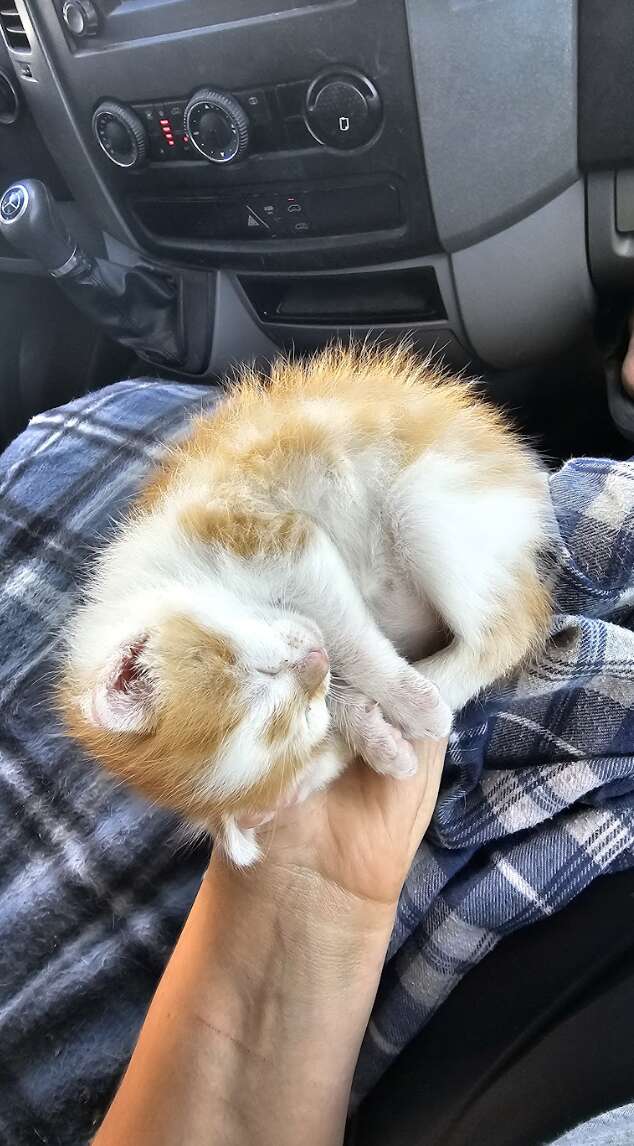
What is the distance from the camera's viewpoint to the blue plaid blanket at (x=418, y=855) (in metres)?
0.72

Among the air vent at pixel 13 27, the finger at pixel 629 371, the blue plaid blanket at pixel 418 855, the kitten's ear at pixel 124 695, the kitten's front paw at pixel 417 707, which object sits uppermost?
the air vent at pixel 13 27

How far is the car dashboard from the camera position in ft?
2.86

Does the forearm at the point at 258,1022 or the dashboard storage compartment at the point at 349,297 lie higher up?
the dashboard storage compartment at the point at 349,297

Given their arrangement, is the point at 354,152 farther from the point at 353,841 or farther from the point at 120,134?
the point at 353,841

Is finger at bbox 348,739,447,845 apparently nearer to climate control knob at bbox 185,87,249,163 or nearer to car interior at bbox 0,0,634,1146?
car interior at bbox 0,0,634,1146

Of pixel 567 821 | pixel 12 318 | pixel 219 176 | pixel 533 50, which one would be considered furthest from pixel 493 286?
pixel 12 318

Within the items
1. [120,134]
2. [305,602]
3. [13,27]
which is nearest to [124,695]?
[305,602]

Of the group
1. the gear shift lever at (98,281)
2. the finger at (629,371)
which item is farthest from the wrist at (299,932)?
the gear shift lever at (98,281)

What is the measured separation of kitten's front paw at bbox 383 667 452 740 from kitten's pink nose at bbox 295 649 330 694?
0.08m

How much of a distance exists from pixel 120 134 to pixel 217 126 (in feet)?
0.62

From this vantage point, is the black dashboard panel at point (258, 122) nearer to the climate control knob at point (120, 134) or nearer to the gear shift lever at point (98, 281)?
the climate control knob at point (120, 134)

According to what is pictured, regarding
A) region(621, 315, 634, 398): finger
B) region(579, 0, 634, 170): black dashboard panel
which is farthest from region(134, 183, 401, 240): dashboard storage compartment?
region(621, 315, 634, 398): finger

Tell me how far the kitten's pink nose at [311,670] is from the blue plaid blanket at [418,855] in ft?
0.80

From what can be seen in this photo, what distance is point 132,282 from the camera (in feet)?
4.42
